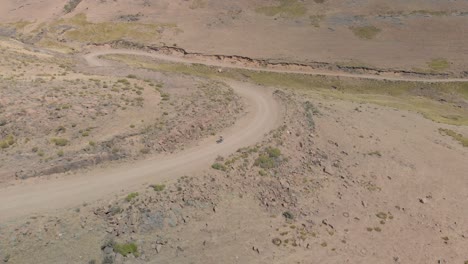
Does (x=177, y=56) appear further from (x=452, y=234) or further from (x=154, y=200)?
(x=452, y=234)

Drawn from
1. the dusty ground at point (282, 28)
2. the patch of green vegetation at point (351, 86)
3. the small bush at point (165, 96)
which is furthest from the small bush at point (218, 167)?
the dusty ground at point (282, 28)

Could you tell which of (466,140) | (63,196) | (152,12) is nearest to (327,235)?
(63,196)

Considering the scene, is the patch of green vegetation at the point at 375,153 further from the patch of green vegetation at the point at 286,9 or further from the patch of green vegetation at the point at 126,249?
the patch of green vegetation at the point at 286,9

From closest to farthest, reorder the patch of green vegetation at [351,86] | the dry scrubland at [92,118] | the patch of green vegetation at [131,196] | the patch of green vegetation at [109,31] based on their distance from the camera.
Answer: the patch of green vegetation at [131,196]
the dry scrubland at [92,118]
the patch of green vegetation at [351,86]
the patch of green vegetation at [109,31]

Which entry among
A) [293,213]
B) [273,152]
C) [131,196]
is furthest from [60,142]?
[293,213]

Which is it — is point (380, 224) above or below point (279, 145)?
below

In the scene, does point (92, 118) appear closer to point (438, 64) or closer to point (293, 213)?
point (293, 213)
